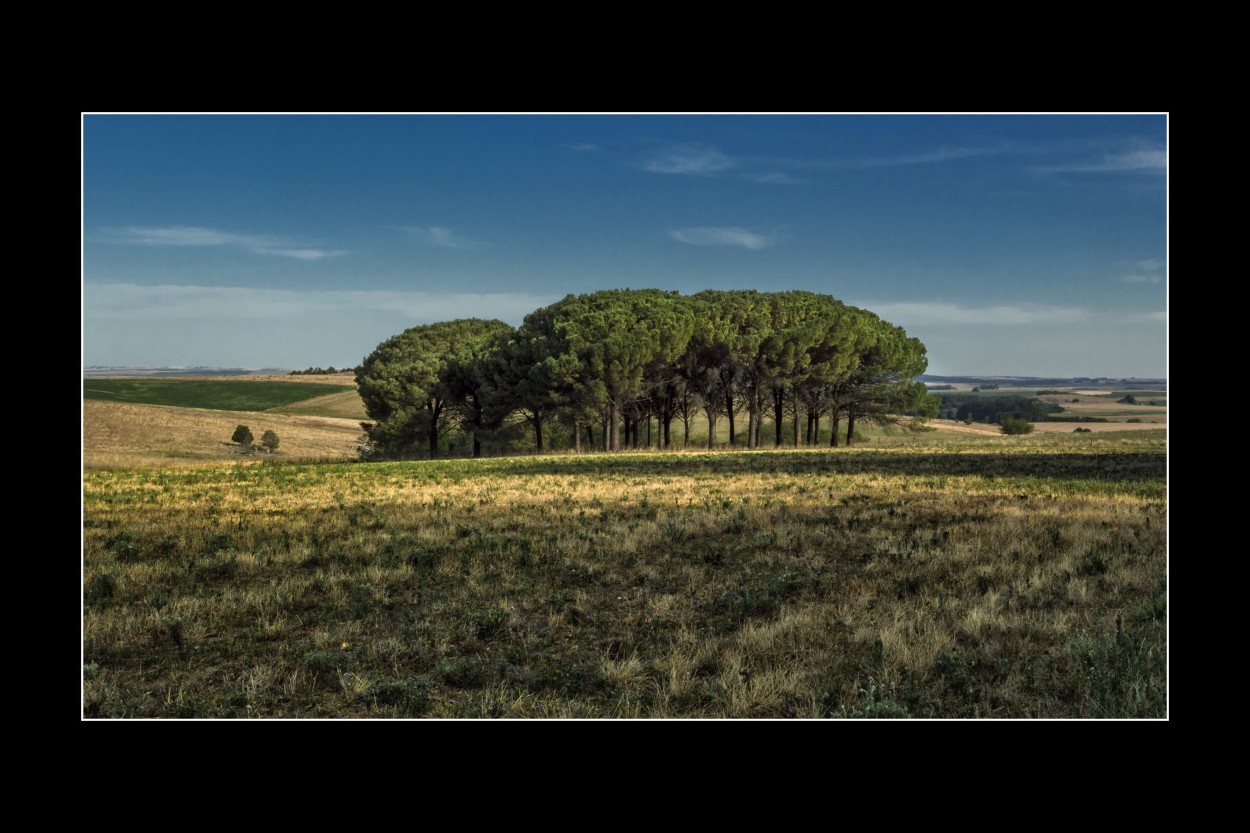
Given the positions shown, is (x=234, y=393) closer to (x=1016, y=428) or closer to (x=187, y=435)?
(x=187, y=435)

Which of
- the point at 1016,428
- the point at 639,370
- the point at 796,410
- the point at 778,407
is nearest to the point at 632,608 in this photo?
the point at 639,370

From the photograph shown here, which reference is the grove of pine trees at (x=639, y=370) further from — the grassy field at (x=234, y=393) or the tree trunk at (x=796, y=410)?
the grassy field at (x=234, y=393)

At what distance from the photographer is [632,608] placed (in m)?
8.09

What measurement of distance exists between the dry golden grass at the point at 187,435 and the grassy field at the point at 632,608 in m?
13.2

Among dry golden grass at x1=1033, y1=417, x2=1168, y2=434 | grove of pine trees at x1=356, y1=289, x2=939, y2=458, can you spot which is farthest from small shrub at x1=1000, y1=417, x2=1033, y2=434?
dry golden grass at x1=1033, y1=417, x2=1168, y2=434

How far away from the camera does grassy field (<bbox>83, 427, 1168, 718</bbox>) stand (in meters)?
5.50

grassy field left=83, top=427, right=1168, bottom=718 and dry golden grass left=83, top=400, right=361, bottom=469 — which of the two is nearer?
grassy field left=83, top=427, right=1168, bottom=718

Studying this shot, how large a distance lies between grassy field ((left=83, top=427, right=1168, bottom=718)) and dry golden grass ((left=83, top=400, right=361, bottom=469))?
1325 centimetres

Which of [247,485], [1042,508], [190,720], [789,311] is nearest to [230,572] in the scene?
[190,720]

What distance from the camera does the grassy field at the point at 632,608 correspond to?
18.0 ft

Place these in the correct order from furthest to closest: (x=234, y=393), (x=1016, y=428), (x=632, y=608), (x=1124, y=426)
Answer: (x=234, y=393) → (x=1016, y=428) → (x=1124, y=426) → (x=632, y=608)

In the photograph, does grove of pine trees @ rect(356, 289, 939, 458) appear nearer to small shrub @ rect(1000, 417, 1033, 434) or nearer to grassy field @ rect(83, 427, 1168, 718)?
small shrub @ rect(1000, 417, 1033, 434)

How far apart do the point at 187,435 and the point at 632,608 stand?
52615 mm
